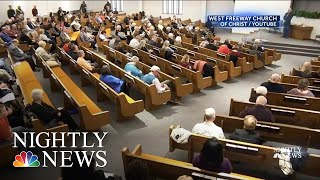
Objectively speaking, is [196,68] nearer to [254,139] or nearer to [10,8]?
[254,139]

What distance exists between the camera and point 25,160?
3783mm

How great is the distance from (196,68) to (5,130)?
4.14 metres

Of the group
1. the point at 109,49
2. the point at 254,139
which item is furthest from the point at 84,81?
the point at 254,139

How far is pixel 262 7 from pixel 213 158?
12.2 meters

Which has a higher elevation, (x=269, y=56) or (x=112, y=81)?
(x=269, y=56)

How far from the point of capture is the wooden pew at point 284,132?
3.55m

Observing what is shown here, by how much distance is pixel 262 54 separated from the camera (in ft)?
26.7

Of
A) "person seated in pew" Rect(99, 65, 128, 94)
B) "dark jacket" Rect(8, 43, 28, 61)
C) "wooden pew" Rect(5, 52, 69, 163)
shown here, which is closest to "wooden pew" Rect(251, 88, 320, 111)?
"person seated in pew" Rect(99, 65, 128, 94)

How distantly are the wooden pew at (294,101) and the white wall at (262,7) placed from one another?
30.8 ft

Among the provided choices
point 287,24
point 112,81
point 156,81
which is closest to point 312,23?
point 287,24

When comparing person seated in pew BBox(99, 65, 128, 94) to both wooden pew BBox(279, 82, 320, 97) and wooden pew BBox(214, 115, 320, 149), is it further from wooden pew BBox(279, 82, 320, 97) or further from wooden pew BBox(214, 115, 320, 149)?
wooden pew BBox(279, 82, 320, 97)

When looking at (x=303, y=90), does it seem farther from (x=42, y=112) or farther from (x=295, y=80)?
(x=42, y=112)

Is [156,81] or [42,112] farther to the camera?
[156,81]

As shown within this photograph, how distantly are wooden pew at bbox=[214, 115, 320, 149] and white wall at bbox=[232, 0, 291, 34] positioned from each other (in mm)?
10591
